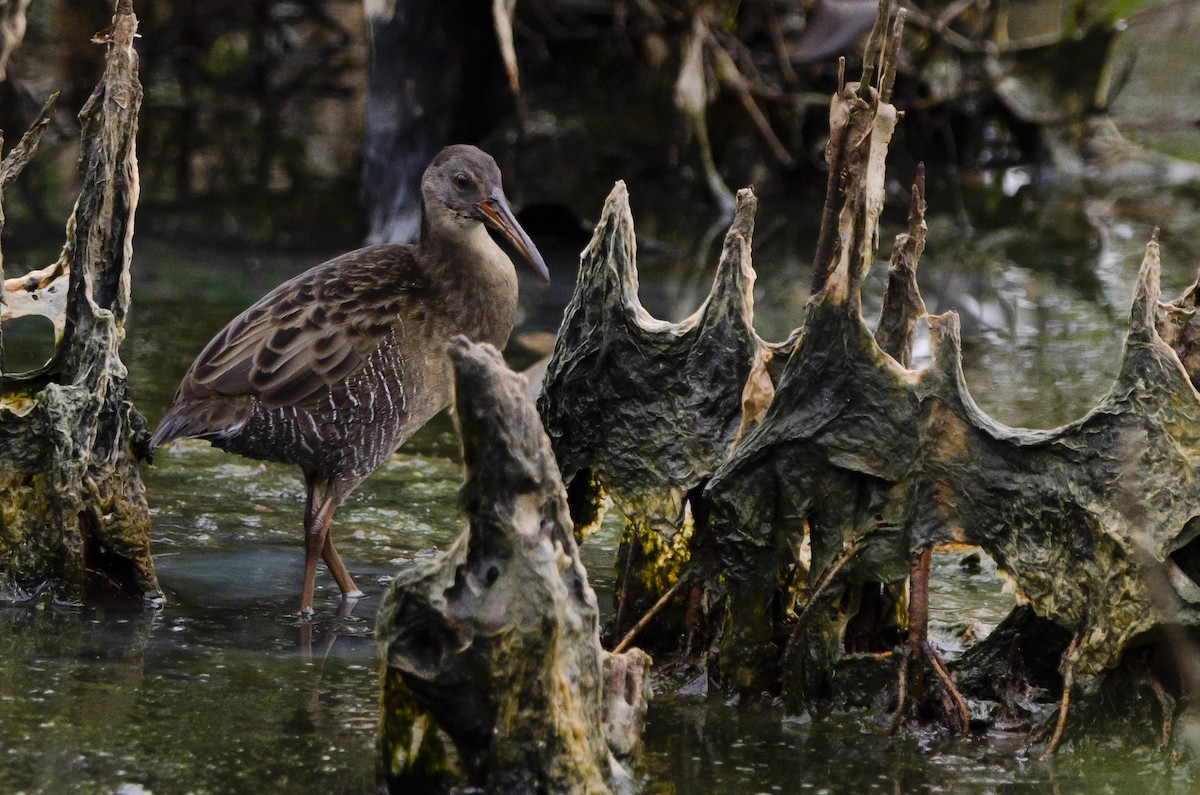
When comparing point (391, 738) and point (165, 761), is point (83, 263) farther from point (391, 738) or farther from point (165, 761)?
point (391, 738)

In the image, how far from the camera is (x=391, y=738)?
3.62m

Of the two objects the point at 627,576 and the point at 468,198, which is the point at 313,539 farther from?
the point at 468,198

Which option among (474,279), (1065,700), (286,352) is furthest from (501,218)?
(1065,700)

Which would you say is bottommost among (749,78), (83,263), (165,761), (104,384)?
(165,761)

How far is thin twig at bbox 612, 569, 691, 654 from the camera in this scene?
4484mm

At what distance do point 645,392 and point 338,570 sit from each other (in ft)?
4.26

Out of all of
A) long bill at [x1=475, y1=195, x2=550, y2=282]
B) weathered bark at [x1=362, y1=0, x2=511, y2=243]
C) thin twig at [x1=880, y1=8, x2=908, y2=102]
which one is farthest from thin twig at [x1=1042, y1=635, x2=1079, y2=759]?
weathered bark at [x1=362, y1=0, x2=511, y2=243]

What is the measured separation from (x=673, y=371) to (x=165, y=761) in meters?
1.74

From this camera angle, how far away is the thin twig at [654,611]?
4.48 meters

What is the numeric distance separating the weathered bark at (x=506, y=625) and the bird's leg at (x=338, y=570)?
1.73m

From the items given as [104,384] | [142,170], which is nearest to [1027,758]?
[104,384]

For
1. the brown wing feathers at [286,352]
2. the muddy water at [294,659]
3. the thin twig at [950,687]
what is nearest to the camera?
the muddy water at [294,659]

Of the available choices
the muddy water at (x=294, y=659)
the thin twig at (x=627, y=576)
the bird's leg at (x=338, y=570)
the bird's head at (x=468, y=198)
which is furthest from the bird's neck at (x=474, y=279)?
the thin twig at (x=627, y=576)

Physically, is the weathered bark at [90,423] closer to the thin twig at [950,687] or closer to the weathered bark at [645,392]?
the weathered bark at [645,392]
